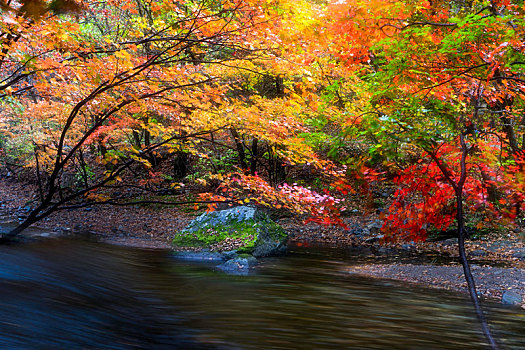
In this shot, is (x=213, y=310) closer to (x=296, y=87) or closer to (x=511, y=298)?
(x=511, y=298)

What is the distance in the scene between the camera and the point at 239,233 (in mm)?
11516

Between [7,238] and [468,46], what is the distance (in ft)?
34.8

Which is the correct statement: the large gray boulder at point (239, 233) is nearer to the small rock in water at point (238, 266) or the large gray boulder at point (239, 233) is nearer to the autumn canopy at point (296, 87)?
the small rock in water at point (238, 266)

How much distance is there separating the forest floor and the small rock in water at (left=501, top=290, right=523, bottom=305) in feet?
0.32

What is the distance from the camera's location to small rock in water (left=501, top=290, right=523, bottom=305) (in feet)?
22.4

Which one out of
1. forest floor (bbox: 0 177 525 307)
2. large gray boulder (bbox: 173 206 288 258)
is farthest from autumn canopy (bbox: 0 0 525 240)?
large gray boulder (bbox: 173 206 288 258)

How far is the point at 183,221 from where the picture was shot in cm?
1645

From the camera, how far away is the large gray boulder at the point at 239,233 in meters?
11.2

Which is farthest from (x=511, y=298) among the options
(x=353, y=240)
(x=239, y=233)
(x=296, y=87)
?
(x=296, y=87)

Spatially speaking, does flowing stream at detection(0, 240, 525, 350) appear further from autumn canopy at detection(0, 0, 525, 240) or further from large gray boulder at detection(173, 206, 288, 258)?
large gray boulder at detection(173, 206, 288, 258)

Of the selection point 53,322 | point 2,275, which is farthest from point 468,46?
point 2,275

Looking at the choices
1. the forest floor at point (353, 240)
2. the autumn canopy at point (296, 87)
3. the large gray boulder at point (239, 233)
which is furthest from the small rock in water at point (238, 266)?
the forest floor at point (353, 240)

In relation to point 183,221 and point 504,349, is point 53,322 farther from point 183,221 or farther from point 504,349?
point 183,221

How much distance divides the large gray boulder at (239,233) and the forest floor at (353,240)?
35.4 inches
